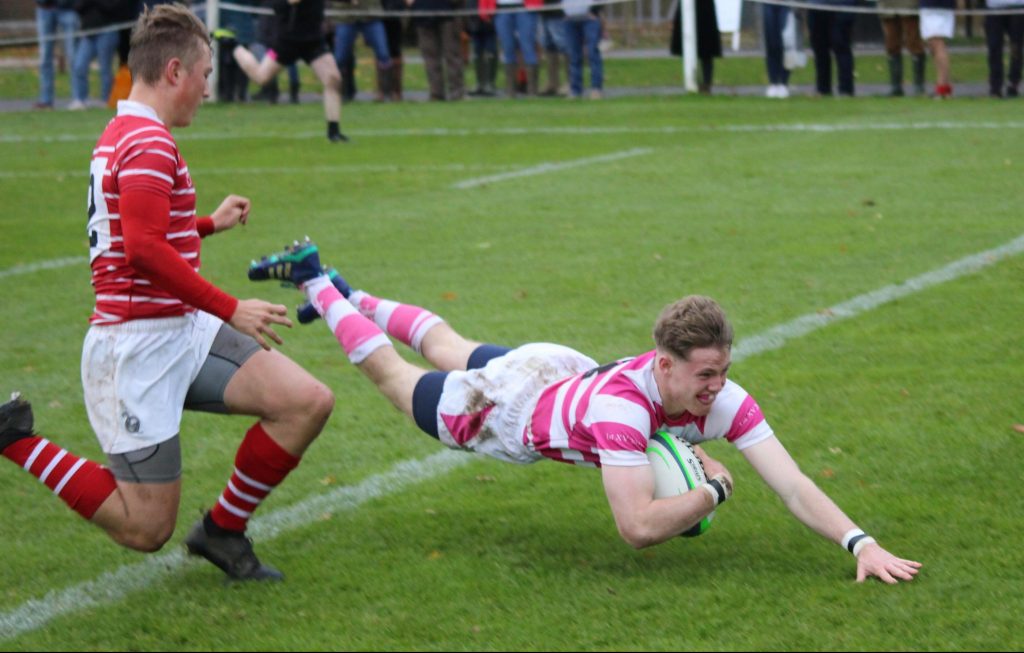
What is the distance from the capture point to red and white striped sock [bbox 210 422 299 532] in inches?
207

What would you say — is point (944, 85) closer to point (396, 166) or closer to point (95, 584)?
point (396, 166)

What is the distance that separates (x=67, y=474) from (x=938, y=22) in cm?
1621

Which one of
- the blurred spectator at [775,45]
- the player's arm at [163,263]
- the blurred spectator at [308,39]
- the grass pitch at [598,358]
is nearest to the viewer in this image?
the player's arm at [163,263]

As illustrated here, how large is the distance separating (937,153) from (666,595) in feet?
33.7

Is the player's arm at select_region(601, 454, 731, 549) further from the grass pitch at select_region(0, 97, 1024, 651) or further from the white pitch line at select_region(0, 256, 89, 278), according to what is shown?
the white pitch line at select_region(0, 256, 89, 278)

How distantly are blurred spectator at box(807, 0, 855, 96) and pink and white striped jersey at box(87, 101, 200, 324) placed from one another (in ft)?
52.2

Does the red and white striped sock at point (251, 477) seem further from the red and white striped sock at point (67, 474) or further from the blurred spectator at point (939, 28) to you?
the blurred spectator at point (939, 28)

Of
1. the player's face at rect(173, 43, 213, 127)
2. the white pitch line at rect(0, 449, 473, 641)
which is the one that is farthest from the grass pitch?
the player's face at rect(173, 43, 213, 127)

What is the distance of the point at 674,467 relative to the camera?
5.19 meters

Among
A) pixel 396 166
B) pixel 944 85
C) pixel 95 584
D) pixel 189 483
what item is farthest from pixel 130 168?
pixel 944 85

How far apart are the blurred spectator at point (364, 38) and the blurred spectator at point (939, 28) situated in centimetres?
720

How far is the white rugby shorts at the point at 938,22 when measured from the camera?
762 inches

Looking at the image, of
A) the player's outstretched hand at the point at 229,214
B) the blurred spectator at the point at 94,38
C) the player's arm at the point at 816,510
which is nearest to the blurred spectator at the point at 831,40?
the blurred spectator at the point at 94,38

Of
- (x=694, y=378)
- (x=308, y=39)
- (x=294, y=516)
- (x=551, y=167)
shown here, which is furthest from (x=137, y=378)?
(x=308, y=39)
